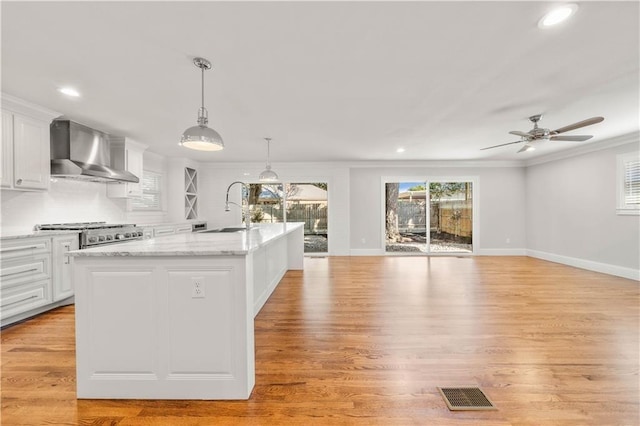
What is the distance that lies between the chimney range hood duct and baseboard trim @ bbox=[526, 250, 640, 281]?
834 cm

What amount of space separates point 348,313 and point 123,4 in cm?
321

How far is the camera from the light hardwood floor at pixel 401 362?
1.68m

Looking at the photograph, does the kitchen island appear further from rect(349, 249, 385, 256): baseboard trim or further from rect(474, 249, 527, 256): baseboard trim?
rect(474, 249, 527, 256): baseboard trim

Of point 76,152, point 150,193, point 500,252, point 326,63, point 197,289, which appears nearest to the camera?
point 197,289

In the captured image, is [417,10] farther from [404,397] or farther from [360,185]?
[360,185]

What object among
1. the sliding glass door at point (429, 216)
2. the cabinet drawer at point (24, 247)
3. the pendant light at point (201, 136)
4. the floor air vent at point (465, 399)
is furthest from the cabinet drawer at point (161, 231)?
the sliding glass door at point (429, 216)

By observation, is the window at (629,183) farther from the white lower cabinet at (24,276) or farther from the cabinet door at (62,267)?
the white lower cabinet at (24,276)

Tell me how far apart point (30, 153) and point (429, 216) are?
7.41m

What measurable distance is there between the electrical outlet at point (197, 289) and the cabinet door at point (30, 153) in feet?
10.1

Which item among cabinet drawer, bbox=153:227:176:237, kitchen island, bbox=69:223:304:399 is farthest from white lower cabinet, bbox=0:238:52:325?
kitchen island, bbox=69:223:304:399

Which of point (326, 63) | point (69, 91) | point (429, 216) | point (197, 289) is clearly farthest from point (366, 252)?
point (69, 91)

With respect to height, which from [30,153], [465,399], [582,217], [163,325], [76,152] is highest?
[76,152]

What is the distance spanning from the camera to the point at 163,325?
1.79 meters

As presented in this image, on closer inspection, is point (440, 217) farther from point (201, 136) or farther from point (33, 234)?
point (33, 234)
